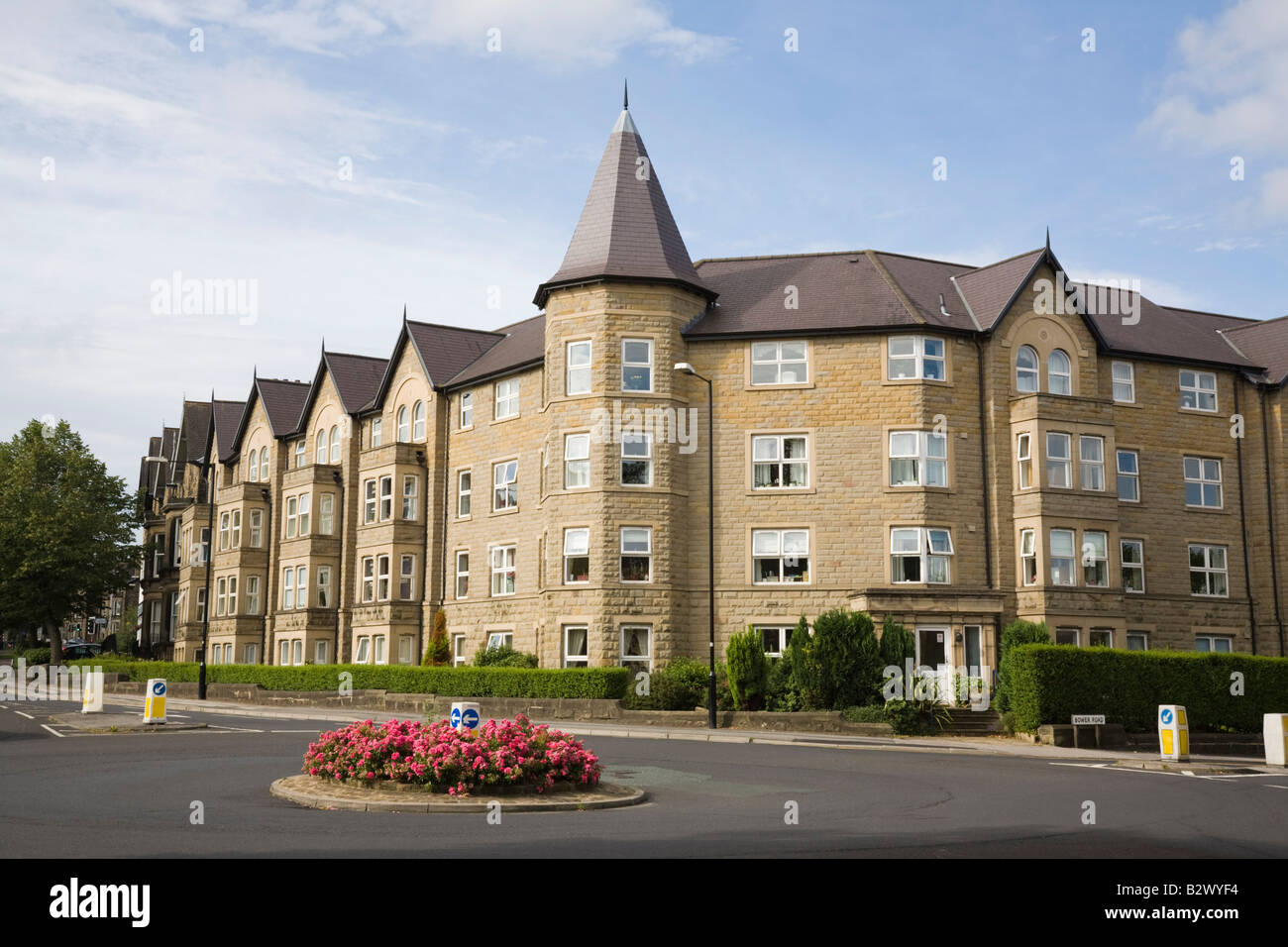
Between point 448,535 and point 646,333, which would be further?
point 448,535

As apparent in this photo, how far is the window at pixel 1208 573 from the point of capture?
130ft

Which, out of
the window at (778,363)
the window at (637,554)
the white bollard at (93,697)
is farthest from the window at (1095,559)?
the white bollard at (93,697)

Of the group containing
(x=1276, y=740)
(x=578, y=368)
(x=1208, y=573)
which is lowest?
(x=1276, y=740)

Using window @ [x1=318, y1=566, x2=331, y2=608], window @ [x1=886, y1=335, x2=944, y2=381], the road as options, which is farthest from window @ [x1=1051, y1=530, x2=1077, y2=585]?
window @ [x1=318, y1=566, x2=331, y2=608]

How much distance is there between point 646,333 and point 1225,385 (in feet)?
64.5

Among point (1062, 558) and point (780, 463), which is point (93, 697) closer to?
point (780, 463)

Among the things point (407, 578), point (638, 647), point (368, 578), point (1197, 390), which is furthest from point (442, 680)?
point (1197, 390)

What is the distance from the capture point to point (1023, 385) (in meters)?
37.4

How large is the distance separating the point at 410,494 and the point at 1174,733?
28.1m

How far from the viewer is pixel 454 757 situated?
1542 centimetres

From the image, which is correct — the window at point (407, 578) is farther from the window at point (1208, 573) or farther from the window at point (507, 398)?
the window at point (1208, 573)
